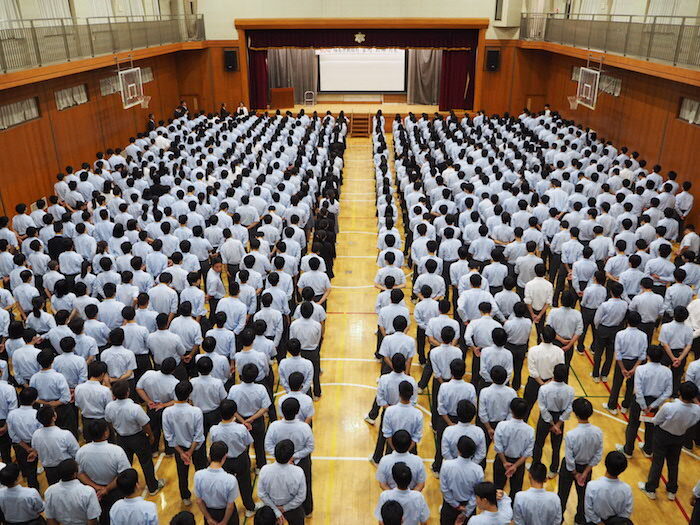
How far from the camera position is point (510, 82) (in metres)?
26.8

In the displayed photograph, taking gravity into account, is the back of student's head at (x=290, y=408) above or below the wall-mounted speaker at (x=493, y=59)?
below

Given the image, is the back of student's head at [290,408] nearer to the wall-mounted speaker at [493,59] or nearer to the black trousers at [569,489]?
the black trousers at [569,489]

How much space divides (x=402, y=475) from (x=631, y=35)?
1600cm

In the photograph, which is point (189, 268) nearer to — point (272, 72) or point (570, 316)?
point (570, 316)

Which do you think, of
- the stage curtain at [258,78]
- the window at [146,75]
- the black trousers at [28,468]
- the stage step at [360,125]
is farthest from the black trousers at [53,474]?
the stage curtain at [258,78]

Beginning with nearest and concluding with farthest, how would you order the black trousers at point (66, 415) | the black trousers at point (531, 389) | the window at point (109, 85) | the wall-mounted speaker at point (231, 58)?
1. the black trousers at point (66, 415)
2. the black trousers at point (531, 389)
3. the window at point (109, 85)
4. the wall-mounted speaker at point (231, 58)

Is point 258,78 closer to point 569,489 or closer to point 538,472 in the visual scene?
point 569,489

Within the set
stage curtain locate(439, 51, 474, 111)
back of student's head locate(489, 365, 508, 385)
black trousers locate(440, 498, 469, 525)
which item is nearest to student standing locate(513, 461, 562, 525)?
black trousers locate(440, 498, 469, 525)

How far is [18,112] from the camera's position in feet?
48.9

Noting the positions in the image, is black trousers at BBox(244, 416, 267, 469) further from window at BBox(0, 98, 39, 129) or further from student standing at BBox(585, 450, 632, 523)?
window at BBox(0, 98, 39, 129)

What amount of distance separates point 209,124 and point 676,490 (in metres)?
18.4

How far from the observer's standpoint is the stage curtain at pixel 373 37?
26.0 metres

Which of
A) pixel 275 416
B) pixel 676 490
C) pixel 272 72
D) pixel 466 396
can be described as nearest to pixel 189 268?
pixel 275 416

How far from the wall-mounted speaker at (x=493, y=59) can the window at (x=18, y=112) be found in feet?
60.3
